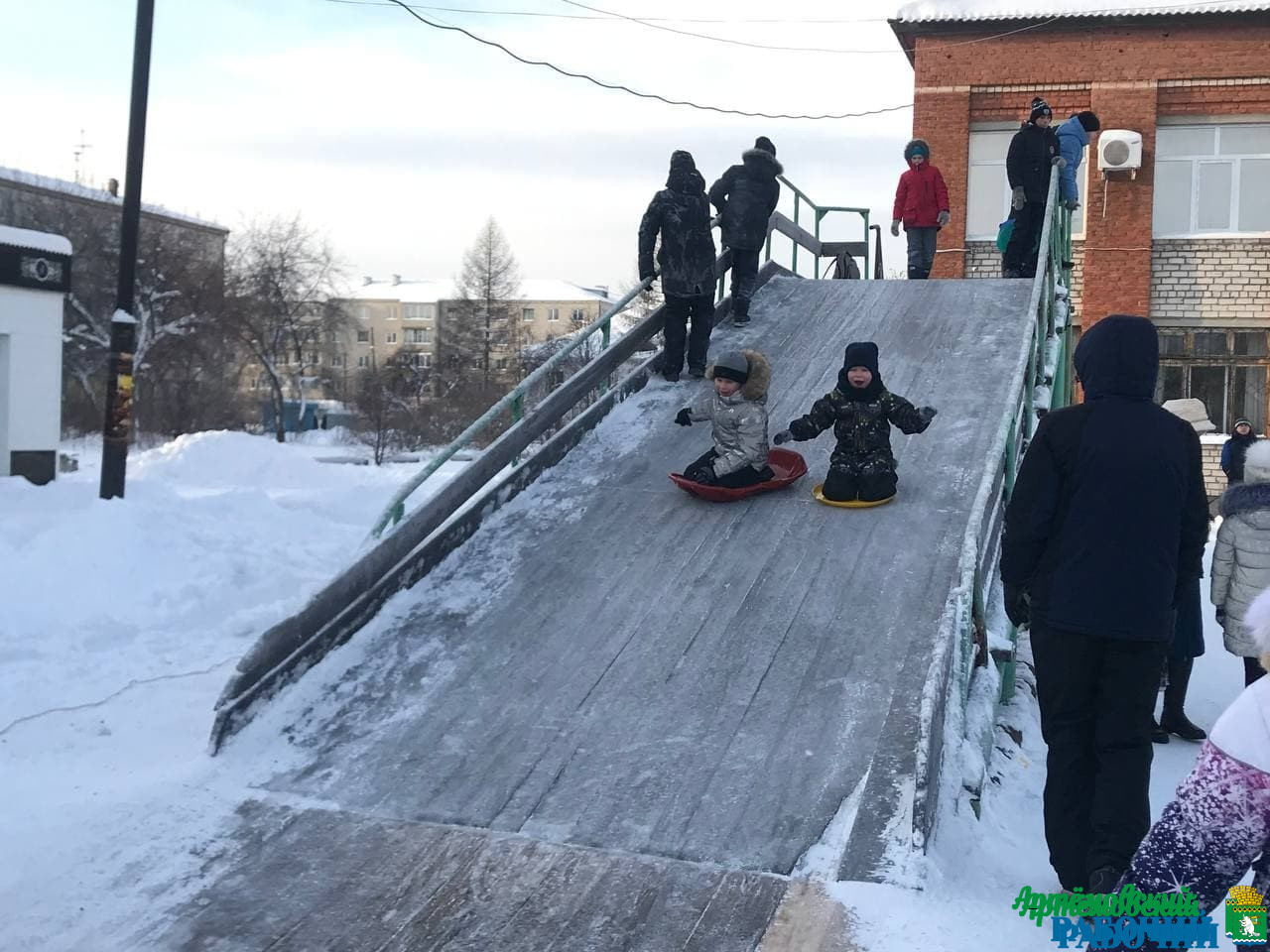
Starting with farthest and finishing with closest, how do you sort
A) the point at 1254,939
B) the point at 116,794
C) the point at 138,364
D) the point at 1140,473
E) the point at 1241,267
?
the point at 138,364
the point at 1241,267
the point at 116,794
the point at 1140,473
the point at 1254,939

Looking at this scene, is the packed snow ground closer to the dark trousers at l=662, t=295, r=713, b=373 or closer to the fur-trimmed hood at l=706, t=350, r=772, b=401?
the dark trousers at l=662, t=295, r=713, b=373

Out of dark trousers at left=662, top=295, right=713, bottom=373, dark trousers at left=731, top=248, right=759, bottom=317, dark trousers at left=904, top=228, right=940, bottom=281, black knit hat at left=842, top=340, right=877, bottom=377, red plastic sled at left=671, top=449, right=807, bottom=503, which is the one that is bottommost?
red plastic sled at left=671, top=449, right=807, bottom=503

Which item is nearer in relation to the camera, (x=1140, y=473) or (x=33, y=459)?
(x=1140, y=473)

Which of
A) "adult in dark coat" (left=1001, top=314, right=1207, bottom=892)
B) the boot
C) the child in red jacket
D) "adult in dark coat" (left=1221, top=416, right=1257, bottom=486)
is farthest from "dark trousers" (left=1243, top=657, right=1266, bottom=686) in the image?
the child in red jacket

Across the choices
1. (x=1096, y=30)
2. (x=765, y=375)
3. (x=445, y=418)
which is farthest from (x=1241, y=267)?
(x=445, y=418)

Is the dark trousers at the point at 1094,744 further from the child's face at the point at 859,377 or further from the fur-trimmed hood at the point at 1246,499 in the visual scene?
the child's face at the point at 859,377

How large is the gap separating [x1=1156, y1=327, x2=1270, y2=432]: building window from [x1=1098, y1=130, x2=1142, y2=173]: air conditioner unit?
2.90 m

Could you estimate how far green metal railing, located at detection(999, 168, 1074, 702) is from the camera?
6750 millimetres

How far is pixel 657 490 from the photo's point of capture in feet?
25.5

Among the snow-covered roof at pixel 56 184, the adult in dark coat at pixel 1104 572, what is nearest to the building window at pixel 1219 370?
the adult in dark coat at pixel 1104 572

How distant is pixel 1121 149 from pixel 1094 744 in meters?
18.2

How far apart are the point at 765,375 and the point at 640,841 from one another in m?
3.72

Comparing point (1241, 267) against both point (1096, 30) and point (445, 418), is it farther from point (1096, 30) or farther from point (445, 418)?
point (445, 418)

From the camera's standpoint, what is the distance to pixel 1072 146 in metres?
11.7
